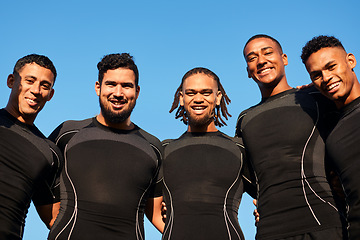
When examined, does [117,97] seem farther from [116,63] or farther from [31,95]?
[31,95]

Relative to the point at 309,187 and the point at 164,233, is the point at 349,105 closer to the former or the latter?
the point at 309,187

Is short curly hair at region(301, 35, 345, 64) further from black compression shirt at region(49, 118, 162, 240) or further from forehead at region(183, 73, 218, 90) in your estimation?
black compression shirt at region(49, 118, 162, 240)

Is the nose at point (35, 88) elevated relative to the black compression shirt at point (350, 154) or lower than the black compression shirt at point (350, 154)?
elevated

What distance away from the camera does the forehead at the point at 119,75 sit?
6.30 m

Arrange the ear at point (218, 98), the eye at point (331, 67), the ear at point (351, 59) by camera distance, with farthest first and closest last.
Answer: the ear at point (218, 98) → the ear at point (351, 59) → the eye at point (331, 67)

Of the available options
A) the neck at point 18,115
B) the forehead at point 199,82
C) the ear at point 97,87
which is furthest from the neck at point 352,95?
the neck at point 18,115

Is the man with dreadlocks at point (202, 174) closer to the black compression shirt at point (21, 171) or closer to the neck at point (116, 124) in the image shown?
the neck at point (116, 124)

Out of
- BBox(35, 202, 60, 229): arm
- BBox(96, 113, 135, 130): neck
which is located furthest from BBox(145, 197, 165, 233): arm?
BBox(35, 202, 60, 229): arm

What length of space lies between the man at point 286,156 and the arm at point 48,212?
3.24m

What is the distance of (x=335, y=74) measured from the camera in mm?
4895

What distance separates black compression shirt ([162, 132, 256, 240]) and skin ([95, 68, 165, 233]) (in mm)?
490

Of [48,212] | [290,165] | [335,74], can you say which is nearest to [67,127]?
[48,212]

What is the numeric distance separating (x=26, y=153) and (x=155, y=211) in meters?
2.30

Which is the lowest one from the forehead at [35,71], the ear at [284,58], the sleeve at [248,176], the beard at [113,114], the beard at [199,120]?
the sleeve at [248,176]
